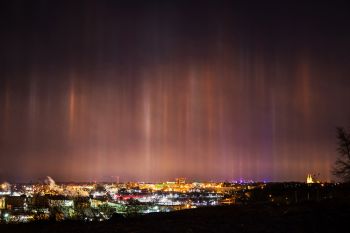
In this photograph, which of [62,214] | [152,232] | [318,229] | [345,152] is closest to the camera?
[152,232]

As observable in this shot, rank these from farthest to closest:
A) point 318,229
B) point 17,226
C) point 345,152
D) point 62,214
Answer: point 345,152 → point 62,214 → point 17,226 → point 318,229

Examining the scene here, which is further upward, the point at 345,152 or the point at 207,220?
the point at 345,152

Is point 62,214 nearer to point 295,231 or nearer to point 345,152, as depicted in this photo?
point 295,231

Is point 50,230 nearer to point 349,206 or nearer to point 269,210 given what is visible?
point 269,210

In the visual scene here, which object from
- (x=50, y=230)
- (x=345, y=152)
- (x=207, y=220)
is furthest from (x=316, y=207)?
(x=345, y=152)

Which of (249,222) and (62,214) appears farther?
(62,214)

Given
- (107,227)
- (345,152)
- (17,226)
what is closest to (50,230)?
(107,227)
